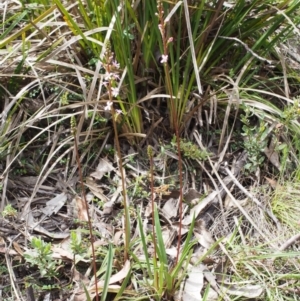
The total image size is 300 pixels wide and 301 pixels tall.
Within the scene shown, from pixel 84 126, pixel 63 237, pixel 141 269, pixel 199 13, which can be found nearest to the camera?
pixel 141 269

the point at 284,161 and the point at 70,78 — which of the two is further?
the point at 70,78

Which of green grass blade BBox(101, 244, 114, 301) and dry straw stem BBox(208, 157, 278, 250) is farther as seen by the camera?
dry straw stem BBox(208, 157, 278, 250)

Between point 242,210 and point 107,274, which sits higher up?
point 107,274

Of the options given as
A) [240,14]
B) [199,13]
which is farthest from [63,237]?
[240,14]

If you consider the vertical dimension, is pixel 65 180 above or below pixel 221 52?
below

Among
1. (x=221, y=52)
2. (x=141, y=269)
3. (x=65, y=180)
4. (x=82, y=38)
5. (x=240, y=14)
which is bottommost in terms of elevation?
(x=141, y=269)

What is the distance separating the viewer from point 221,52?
220 centimetres

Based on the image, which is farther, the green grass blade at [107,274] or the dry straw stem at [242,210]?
the dry straw stem at [242,210]

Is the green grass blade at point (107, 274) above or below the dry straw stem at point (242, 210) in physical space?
above

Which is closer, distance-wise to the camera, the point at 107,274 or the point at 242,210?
the point at 107,274

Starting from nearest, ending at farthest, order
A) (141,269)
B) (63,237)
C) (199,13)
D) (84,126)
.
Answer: (141,269) < (63,237) < (199,13) < (84,126)

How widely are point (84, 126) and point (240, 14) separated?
84cm

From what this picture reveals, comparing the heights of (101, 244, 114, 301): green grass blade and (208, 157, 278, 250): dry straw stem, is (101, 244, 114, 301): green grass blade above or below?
above

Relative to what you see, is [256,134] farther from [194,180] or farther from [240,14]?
[240,14]
